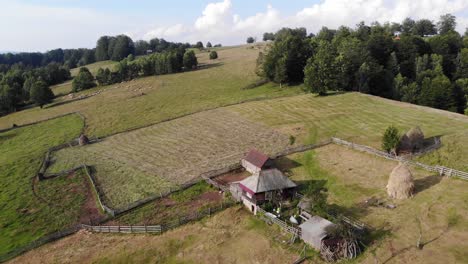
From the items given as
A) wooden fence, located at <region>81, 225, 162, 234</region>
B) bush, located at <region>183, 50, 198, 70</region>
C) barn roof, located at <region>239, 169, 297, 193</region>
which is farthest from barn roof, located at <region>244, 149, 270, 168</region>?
bush, located at <region>183, 50, 198, 70</region>

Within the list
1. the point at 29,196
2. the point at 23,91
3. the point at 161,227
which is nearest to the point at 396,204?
the point at 161,227

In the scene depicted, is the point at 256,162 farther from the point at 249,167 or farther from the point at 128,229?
the point at 128,229

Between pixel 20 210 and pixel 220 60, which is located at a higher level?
pixel 220 60

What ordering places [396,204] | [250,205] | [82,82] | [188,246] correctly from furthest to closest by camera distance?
[82,82] < [250,205] < [396,204] < [188,246]

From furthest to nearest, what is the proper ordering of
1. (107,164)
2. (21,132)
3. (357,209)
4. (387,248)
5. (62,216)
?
(21,132) < (107,164) < (62,216) < (357,209) < (387,248)

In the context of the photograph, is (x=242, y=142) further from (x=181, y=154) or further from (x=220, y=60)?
(x=220, y=60)

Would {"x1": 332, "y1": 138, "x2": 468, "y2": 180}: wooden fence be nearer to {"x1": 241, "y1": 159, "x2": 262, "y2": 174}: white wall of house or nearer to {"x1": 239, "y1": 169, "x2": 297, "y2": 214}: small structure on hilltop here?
{"x1": 239, "y1": 169, "x2": 297, "y2": 214}: small structure on hilltop

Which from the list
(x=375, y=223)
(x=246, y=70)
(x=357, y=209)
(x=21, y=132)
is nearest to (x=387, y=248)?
(x=375, y=223)
